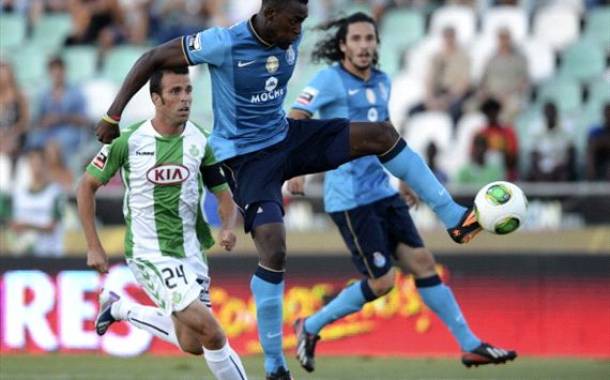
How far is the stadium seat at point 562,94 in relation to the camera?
17.3 m

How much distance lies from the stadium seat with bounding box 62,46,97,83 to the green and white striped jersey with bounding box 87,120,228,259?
10.5m

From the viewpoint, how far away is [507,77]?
1748 cm

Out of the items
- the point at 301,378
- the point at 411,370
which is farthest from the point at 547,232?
the point at 301,378

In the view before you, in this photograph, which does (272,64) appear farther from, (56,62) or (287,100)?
(56,62)

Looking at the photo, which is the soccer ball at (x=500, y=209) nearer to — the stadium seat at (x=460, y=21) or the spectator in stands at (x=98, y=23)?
the stadium seat at (x=460, y=21)

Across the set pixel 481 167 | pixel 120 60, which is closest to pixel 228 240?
pixel 481 167

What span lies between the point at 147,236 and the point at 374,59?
2896 mm

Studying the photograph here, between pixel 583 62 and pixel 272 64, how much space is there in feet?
28.6

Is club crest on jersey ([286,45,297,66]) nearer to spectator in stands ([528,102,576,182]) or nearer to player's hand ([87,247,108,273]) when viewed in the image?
player's hand ([87,247,108,273])

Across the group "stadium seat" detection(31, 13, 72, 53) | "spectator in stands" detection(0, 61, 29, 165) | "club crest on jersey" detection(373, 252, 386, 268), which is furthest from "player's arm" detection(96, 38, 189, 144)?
"stadium seat" detection(31, 13, 72, 53)

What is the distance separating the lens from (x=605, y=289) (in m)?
13.5

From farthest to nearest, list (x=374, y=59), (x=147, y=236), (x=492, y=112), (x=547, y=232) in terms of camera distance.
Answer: (x=492, y=112) < (x=547, y=232) < (x=374, y=59) < (x=147, y=236)

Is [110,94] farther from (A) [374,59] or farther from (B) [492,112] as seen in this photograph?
(A) [374,59]

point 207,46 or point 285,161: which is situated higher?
point 207,46
